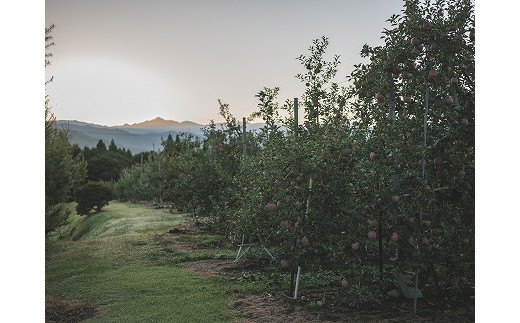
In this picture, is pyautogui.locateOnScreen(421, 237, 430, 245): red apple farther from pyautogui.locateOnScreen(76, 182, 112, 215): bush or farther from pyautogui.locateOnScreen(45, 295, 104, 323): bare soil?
pyautogui.locateOnScreen(76, 182, 112, 215): bush

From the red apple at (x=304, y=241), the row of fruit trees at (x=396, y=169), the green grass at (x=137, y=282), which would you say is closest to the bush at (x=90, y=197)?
the green grass at (x=137, y=282)

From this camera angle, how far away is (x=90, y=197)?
56.1 feet

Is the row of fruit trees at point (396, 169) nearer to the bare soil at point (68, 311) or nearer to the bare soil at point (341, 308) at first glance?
the bare soil at point (341, 308)

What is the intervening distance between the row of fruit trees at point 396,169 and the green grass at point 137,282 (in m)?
0.84

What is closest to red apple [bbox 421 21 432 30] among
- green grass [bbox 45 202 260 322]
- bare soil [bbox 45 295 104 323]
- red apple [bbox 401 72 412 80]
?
red apple [bbox 401 72 412 80]

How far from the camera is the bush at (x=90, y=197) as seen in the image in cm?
1706

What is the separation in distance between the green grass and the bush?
833cm

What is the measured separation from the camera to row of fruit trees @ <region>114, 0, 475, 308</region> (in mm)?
3756

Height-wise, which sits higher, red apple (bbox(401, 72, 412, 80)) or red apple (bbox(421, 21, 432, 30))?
red apple (bbox(421, 21, 432, 30))

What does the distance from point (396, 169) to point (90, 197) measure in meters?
14.9

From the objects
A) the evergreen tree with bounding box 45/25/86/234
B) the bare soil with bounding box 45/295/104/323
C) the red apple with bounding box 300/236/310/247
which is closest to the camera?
the red apple with bounding box 300/236/310/247

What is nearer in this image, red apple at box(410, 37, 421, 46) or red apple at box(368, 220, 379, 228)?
red apple at box(368, 220, 379, 228)

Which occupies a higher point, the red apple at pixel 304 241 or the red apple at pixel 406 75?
the red apple at pixel 406 75
